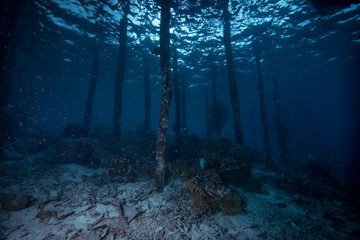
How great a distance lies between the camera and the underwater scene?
13.9 ft

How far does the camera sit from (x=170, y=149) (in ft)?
32.4

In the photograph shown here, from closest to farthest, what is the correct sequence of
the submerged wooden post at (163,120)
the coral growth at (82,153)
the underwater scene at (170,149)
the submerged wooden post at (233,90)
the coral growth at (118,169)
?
1. the underwater scene at (170,149)
2. the submerged wooden post at (163,120)
3. the coral growth at (118,169)
4. the coral growth at (82,153)
5. the submerged wooden post at (233,90)

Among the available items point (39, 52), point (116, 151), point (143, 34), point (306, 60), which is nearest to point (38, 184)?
point (116, 151)

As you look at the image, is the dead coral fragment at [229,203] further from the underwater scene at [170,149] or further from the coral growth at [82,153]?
the coral growth at [82,153]

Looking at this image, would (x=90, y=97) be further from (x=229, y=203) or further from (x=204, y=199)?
(x=229, y=203)

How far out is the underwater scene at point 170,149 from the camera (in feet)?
13.9

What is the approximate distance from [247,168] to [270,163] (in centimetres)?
575

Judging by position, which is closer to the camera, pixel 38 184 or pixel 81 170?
pixel 38 184

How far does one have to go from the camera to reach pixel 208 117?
22172mm

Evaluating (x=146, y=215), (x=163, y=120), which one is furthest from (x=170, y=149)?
(x=146, y=215)

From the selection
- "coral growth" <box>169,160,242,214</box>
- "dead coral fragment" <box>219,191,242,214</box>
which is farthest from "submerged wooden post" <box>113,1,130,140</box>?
"dead coral fragment" <box>219,191,242,214</box>

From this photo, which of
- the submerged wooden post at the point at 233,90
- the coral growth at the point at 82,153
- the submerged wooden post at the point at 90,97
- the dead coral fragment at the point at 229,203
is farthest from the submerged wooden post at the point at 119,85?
the dead coral fragment at the point at 229,203

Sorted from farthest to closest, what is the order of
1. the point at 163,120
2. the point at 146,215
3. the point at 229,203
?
1. the point at 163,120
2. the point at 229,203
3. the point at 146,215

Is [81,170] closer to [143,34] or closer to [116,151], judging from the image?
[116,151]
